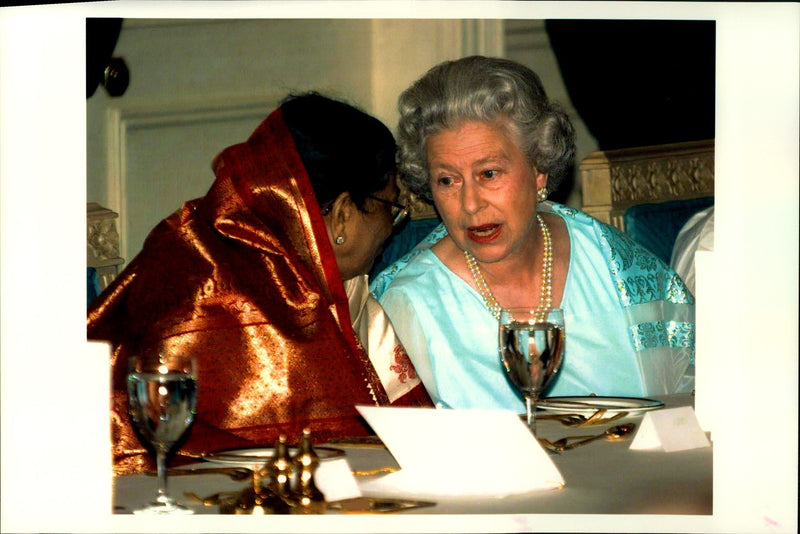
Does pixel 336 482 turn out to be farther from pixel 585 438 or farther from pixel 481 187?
pixel 481 187

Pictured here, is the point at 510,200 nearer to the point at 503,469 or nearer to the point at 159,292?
the point at 159,292

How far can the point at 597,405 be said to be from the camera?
5.47 ft

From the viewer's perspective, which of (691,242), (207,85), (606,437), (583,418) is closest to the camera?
(606,437)

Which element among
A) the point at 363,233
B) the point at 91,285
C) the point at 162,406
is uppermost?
the point at 363,233

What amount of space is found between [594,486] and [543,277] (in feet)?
4.77

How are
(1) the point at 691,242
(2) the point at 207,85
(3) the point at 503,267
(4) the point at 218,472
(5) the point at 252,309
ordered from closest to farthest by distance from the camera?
(4) the point at 218,472, (5) the point at 252,309, (3) the point at 503,267, (1) the point at 691,242, (2) the point at 207,85

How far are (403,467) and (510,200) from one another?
1.41m

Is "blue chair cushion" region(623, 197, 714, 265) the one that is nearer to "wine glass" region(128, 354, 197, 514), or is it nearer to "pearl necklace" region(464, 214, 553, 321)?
"pearl necklace" region(464, 214, 553, 321)

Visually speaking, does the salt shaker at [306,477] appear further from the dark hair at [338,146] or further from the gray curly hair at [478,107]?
the gray curly hair at [478,107]

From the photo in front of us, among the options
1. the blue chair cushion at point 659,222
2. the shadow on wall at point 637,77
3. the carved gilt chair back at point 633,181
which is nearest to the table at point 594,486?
the blue chair cushion at point 659,222

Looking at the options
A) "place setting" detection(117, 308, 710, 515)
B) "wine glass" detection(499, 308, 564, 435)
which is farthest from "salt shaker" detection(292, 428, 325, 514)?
"wine glass" detection(499, 308, 564, 435)

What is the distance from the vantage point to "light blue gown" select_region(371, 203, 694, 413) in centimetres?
249

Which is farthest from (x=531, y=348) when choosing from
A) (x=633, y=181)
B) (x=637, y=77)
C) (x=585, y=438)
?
(x=637, y=77)

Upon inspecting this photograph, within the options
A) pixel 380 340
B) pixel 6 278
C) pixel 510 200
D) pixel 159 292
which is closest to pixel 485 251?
pixel 510 200
